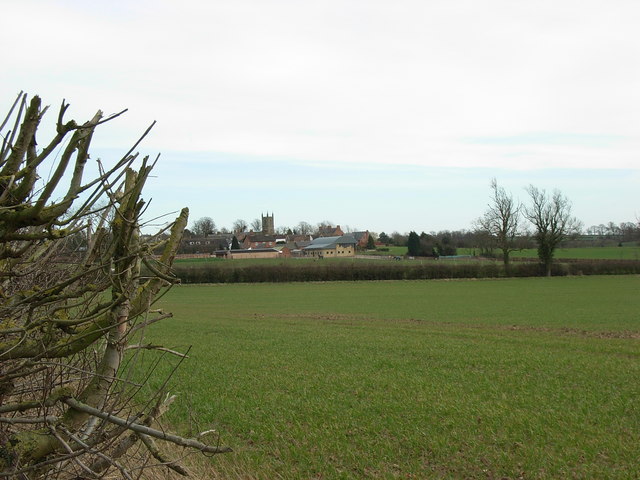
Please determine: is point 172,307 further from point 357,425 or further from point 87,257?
point 87,257

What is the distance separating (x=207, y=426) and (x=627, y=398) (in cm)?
776

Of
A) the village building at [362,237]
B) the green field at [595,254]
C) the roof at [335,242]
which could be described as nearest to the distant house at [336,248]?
the roof at [335,242]

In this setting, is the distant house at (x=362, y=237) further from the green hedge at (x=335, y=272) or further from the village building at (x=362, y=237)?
the green hedge at (x=335, y=272)

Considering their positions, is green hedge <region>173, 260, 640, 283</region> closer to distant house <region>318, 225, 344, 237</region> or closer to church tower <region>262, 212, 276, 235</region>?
distant house <region>318, 225, 344, 237</region>

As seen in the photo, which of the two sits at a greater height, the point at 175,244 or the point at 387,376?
the point at 175,244

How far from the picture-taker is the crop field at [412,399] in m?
7.71

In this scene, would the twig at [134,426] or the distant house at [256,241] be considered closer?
the twig at [134,426]

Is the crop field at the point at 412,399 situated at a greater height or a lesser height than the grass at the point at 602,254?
lesser

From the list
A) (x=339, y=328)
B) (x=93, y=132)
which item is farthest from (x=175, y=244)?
(x=339, y=328)

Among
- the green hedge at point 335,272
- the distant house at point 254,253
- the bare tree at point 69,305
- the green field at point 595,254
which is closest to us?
the bare tree at point 69,305

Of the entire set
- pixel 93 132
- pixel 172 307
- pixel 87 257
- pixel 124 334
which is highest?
pixel 93 132

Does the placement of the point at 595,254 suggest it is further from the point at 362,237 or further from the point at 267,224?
the point at 267,224

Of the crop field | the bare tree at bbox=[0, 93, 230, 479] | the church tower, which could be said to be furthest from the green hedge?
the church tower

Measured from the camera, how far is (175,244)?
10.6 feet
